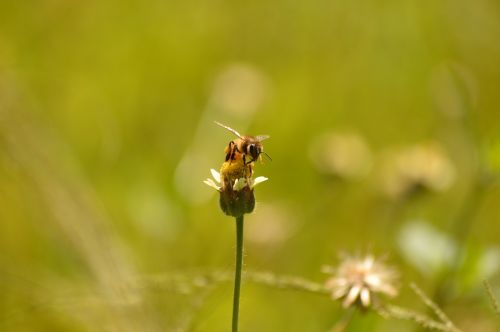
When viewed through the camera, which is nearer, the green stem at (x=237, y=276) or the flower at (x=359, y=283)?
the green stem at (x=237, y=276)

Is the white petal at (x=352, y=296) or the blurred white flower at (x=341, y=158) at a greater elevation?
the blurred white flower at (x=341, y=158)

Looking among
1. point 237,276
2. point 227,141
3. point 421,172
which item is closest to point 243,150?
point 237,276

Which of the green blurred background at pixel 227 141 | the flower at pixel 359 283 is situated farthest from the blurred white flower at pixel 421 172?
Result: the flower at pixel 359 283

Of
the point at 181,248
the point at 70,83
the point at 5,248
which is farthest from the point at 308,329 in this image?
the point at 70,83

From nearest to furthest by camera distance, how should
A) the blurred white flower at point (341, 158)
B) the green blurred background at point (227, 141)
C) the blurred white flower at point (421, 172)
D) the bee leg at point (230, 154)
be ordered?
the bee leg at point (230, 154), the green blurred background at point (227, 141), the blurred white flower at point (421, 172), the blurred white flower at point (341, 158)

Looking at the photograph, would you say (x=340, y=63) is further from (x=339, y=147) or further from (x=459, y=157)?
(x=339, y=147)

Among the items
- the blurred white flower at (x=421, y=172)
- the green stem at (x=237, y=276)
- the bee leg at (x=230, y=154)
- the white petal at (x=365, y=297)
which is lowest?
the green stem at (x=237, y=276)

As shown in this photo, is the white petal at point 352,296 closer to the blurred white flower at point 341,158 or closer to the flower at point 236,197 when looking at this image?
the flower at point 236,197

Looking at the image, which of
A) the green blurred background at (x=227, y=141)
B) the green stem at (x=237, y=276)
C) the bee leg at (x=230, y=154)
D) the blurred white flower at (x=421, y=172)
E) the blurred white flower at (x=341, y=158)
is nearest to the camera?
the green stem at (x=237, y=276)
